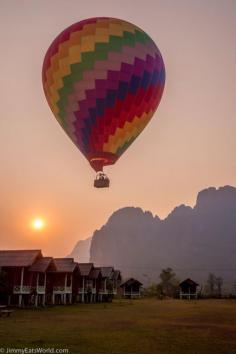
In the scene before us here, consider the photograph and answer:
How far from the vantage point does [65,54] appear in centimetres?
2675

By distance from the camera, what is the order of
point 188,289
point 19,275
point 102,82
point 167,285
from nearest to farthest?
point 102,82
point 19,275
point 188,289
point 167,285

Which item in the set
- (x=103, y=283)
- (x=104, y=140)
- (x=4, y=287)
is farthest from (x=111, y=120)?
(x=103, y=283)

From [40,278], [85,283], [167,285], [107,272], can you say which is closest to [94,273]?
[85,283]

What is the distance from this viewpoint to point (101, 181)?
27.2m

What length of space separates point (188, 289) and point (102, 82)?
63.6 meters

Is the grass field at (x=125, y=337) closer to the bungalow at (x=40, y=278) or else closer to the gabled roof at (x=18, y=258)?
the gabled roof at (x=18, y=258)

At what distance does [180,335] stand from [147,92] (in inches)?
578

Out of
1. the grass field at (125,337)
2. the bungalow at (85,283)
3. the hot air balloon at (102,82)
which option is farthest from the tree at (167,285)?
the hot air balloon at (102,82)

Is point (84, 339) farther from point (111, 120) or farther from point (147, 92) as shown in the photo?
point (147, 92)

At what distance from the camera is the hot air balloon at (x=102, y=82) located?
26.1m

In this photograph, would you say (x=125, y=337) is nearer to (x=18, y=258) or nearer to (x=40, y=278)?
(x=18, y=258)

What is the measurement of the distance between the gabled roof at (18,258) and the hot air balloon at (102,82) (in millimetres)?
22414

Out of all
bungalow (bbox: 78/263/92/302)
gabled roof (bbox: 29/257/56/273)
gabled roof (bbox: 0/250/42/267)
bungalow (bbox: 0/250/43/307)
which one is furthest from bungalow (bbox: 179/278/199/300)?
bungalow (bbox: 0/250/43/307)

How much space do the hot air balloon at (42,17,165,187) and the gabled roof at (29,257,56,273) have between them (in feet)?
73.4
